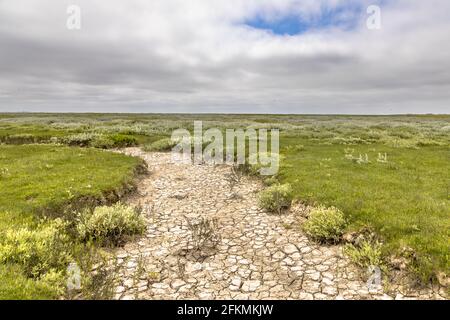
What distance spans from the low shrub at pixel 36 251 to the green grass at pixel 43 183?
1.27ft

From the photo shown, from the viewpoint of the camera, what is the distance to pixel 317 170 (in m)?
19.3

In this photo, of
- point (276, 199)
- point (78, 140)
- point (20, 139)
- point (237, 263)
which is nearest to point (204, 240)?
point (237, 263)

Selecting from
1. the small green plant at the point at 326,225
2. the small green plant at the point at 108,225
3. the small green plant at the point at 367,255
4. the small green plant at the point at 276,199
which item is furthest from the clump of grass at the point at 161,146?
the small green plant at the point at 367,255

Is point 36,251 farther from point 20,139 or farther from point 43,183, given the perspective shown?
point 20,139

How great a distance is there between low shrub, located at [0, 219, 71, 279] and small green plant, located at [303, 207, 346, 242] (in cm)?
795

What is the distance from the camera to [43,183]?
1541 centimetres

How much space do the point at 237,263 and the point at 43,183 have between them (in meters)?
11.4

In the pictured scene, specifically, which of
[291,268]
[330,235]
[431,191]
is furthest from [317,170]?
[291,268]

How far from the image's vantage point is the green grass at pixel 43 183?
7.07 meters

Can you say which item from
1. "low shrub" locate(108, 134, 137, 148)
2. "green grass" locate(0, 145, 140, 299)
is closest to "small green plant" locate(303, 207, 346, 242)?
"green grass" locate(0, 145, 140, 299)

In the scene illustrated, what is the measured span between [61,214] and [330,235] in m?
10.3
